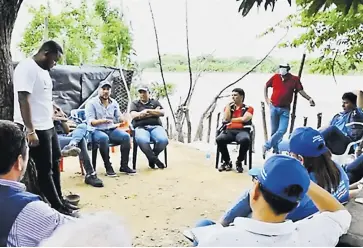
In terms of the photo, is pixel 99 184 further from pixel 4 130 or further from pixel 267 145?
pixel 4 130

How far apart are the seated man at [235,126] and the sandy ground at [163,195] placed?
216 millimetres

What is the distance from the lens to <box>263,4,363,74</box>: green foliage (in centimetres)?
628

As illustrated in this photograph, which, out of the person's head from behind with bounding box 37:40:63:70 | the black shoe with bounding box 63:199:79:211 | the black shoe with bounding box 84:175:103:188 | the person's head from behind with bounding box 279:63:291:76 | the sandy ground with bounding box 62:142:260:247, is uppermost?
the person's head from behind with bounding box 37:40:63:70

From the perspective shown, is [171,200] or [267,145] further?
[267,145]

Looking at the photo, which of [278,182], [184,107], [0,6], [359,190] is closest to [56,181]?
[0,6]

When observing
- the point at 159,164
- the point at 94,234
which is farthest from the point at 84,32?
Answer: the point at 94,234

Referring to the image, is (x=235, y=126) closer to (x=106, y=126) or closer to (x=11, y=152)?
(x=106, y=126)

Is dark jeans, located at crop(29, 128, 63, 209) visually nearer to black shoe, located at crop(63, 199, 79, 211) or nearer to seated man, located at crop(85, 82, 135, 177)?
black shoe, located at crop(63, 199, 79, 211)

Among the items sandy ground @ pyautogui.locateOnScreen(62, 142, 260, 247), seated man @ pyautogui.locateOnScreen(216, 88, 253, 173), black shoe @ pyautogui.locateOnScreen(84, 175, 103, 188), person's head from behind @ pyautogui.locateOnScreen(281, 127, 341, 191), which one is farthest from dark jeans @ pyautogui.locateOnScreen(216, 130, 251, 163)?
person's head from behind @ pyautogui.locateOnScreen(281, 127, 341, 191)

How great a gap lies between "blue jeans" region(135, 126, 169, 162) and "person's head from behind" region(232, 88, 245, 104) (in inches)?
38.3

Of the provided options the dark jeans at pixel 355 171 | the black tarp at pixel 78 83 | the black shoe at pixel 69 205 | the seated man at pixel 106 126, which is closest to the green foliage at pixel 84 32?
the black tarp at pixel 78 83

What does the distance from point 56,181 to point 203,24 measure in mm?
6645

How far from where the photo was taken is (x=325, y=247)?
60.3 inches

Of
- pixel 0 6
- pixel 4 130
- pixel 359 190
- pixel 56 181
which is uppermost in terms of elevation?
pixel 0 6
